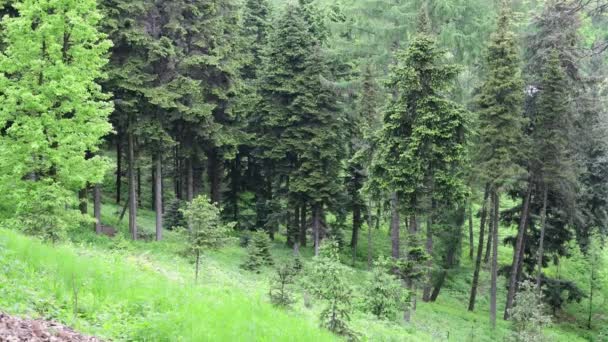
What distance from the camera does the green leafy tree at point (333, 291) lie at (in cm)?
1026

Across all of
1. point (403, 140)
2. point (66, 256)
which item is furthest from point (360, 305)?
point (66, 256)

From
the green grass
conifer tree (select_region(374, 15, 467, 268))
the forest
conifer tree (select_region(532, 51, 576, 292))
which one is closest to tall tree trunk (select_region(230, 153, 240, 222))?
the forest

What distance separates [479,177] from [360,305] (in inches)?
417

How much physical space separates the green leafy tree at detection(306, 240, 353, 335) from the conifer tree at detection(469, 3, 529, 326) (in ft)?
49.8

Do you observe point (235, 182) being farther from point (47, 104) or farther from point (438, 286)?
point (47, 104)

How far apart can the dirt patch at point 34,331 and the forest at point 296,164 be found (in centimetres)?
4

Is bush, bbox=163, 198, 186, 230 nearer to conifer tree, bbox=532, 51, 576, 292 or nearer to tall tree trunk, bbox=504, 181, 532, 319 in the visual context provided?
tall tree trunk, bbox=504, 181, 532, 319

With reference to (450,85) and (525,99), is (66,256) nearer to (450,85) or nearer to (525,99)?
(450,85)

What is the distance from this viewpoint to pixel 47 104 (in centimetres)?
1723

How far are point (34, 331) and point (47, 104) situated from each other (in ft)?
39.7

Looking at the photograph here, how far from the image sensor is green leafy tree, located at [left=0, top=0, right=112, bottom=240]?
16.9 metres

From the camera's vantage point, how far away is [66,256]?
9.70 meters

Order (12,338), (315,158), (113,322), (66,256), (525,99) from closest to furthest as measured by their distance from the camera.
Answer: (12,338)
(113,322)
(66,256)
(525,99)
(315,158)

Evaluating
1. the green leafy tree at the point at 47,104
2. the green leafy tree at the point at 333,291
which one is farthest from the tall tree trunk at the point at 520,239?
the green leafy tree at the point at 47,104
